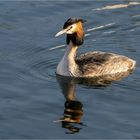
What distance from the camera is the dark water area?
17062 millimetres

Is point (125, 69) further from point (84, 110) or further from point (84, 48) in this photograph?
point (84, 110)

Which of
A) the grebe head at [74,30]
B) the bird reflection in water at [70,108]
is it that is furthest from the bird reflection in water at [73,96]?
the grebe head at [74,30]

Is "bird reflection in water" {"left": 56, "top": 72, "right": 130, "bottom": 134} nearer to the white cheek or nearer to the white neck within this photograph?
the white neck

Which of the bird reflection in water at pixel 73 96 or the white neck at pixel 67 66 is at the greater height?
the white neck at pixel 67 66

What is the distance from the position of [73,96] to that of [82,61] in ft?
6.44

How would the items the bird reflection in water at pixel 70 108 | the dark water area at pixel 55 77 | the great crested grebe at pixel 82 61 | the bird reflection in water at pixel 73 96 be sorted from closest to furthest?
the dark water area at pixel 55 77
the bird reflection in water at pixel 70 108
the bird reflection in water at pixel 73 96
the great crested grebe at pixel 82 61

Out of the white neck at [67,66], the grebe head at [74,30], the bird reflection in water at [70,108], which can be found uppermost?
the grebe head at [74,30]

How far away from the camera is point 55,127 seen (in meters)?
17.1

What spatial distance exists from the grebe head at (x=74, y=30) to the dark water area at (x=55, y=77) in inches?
41.9

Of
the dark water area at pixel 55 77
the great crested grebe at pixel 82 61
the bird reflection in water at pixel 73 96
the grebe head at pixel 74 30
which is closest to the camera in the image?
the dark water area at pixel 55 77

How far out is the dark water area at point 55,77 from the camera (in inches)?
672

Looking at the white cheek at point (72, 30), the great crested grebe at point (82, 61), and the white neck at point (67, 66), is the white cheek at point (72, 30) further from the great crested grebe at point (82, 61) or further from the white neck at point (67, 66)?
the white neck at point (67, 66)

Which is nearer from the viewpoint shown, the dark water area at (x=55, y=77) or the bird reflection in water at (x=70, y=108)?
the dark water area at (x=55, y=77)

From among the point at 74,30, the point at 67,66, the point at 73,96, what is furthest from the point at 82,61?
the point at 73,96
